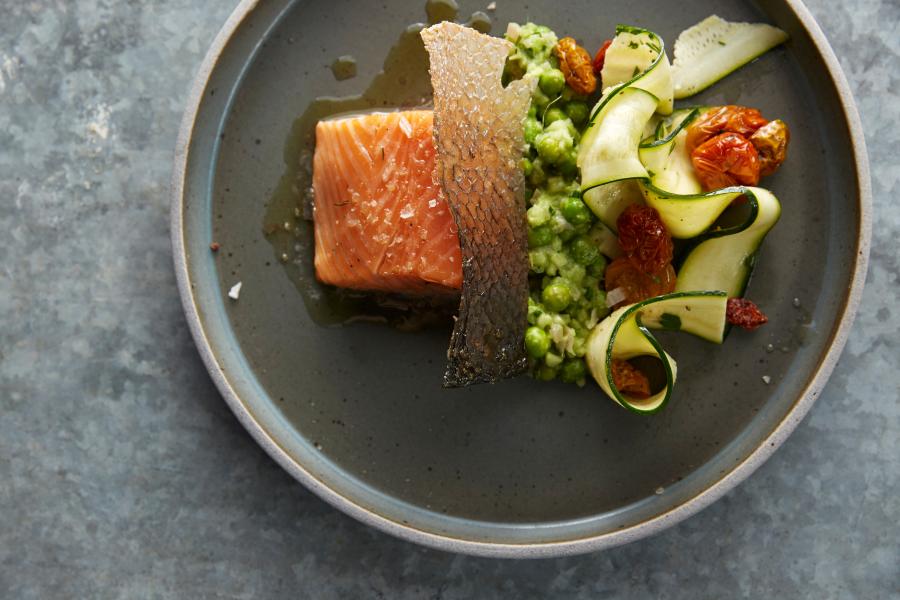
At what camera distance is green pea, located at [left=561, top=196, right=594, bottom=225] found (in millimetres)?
3100

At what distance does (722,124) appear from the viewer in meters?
3.17

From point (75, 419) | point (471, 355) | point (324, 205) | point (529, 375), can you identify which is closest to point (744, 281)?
point (529, 375)

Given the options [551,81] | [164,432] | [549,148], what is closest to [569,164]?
[549,148]

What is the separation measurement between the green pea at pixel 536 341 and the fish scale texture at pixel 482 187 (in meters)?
0.05

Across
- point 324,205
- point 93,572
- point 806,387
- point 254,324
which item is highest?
point 324,205

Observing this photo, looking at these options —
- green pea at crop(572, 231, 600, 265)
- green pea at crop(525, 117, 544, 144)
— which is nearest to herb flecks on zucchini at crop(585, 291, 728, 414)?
green pea at crop(572, 231, 600, 265)

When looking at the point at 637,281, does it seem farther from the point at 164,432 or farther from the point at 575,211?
the point at 164,432

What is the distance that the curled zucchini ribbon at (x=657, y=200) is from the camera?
300 centimetres

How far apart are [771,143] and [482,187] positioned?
4.18 ft

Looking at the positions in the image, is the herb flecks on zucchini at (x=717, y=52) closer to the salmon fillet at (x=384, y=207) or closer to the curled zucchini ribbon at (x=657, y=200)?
the curled zucchini ribbon at (x=657, y=200)

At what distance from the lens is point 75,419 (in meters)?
3.58

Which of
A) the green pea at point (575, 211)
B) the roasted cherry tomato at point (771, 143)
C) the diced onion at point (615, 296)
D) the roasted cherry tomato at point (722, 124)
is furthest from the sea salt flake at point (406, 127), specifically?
the roasted cherry tomato at point (771, 143)

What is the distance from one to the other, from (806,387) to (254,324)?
242cm

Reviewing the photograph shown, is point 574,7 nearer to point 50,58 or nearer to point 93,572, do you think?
point 50,58
